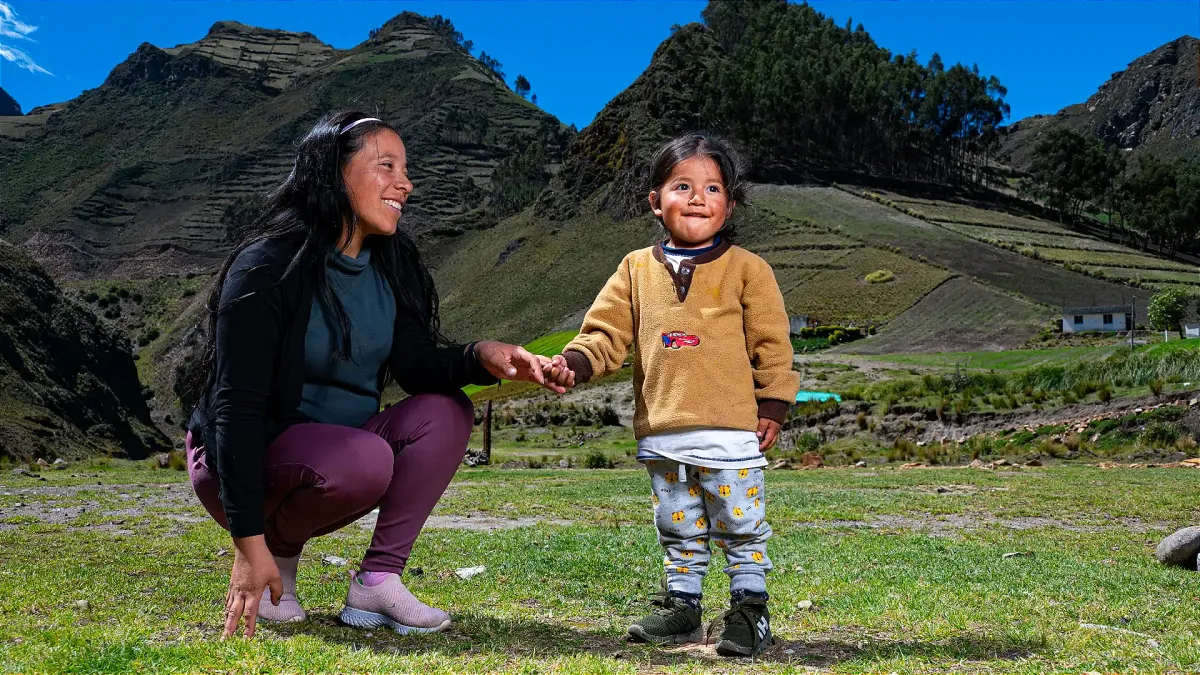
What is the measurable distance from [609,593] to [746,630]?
4.79 feet

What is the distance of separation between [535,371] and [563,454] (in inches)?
1026

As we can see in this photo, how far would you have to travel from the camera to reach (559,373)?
4238 millimetres

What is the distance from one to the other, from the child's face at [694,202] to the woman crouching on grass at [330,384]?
2.92 feet

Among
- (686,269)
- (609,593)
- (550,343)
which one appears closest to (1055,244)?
(550,343)

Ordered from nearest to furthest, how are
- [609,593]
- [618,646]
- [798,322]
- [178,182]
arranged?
[618,646] < [609,593] < [798,322] < [178,182]

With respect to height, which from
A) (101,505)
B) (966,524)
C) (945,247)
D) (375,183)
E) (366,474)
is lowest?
(966,524)

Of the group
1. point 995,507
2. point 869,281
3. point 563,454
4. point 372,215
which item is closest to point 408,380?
point 372,215

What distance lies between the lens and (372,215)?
4.33 meters

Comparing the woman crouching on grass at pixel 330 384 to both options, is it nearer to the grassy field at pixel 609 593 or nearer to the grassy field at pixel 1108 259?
the grassy field at pixel 609 593

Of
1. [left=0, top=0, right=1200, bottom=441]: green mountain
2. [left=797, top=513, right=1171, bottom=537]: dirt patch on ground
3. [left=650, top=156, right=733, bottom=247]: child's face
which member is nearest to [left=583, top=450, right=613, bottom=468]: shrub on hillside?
[left=797, top=513, right=1171, bottom=537]: dirt patch on ground

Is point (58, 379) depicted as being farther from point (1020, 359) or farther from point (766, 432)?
point (1020, 359)

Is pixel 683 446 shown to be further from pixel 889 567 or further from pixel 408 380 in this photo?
pixel 889 567

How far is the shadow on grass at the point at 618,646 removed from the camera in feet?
12.3

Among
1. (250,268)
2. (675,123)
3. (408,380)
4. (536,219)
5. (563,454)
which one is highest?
(675,123)
